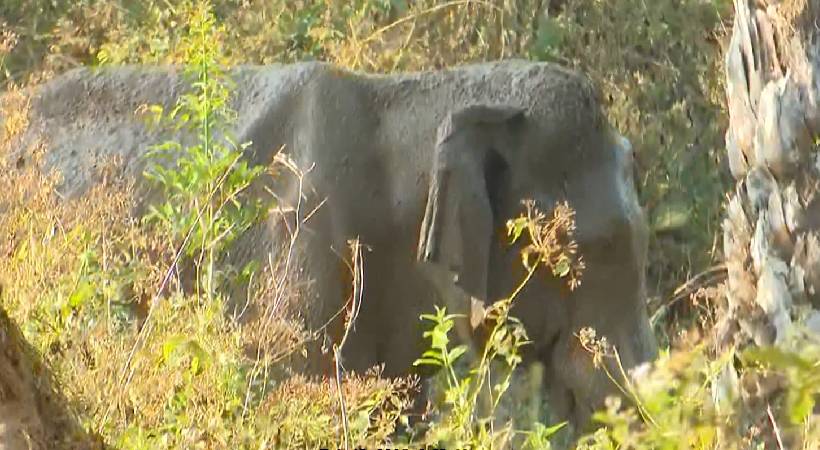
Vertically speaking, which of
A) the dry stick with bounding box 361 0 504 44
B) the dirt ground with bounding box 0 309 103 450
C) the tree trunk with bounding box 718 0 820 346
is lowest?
the dirt ground with bounding box 0 309 103 450

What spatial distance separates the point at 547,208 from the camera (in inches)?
155

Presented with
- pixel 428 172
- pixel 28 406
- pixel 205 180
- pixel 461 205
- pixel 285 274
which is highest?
pixel 428 172

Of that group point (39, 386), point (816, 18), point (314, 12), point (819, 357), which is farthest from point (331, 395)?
point (314, 12)

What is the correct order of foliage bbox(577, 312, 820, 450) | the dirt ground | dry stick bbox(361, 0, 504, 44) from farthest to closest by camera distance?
dry stick bbox(361, 0, 504, 44), the dirt ground, foliage bbox(577, 312, 820, 450)

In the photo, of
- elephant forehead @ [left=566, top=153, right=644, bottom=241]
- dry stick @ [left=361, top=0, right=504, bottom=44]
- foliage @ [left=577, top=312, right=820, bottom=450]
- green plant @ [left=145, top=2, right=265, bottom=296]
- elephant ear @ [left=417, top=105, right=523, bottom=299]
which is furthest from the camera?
dry stick @ [left=361, top=0, right=504, bottom=44]

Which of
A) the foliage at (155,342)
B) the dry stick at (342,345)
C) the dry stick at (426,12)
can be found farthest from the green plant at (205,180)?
the dry stick at (426,12)

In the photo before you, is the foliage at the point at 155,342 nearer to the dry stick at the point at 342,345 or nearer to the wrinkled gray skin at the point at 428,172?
the dry stick at the point at 342,345

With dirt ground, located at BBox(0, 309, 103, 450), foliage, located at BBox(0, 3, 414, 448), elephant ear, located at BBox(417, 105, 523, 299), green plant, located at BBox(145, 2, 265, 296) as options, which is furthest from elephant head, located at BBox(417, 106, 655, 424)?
dirt ground, located at BBox(0, 309, 103, 450)

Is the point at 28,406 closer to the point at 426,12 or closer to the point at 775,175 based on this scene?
the point at 775,175

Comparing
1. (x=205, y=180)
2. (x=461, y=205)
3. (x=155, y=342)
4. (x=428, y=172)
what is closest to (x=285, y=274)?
(x=155, y=342)

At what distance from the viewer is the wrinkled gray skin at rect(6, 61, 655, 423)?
3865mm

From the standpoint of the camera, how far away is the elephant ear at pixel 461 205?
12.6 feet

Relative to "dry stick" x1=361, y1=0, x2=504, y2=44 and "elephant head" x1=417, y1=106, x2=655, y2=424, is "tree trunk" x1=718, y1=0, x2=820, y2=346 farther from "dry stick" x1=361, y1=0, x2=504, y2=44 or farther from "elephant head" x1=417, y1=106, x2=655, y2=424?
"dry stick" x1=361, y1=0, x2=504, y2=44

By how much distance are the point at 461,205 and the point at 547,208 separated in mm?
250
